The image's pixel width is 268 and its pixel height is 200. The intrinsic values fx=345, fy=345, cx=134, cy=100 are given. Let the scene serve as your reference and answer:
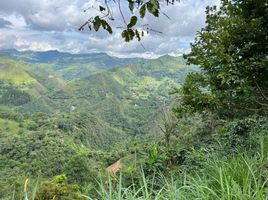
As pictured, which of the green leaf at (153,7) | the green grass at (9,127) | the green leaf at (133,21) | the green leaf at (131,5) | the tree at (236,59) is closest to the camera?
the green leaf at (153,7)

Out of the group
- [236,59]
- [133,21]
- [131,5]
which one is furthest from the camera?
[236,59]

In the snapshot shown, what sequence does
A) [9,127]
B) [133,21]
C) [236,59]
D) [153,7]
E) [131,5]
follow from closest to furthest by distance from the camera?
[153,7] → [131,5] → [133,21] → [236,59] → [9,127]

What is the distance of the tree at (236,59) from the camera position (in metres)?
6.98

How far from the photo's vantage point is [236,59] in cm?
730

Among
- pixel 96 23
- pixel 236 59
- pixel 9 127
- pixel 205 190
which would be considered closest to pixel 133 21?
pixel 96 23

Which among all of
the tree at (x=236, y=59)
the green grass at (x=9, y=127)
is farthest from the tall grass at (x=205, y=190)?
the green grass at (x=9, y=127)

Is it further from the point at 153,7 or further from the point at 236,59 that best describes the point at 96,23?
the point at 236,59

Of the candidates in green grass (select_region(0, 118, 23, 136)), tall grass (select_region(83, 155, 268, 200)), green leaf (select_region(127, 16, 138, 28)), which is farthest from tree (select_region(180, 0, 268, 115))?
green grass (select_region(0, 118, 23, 136))

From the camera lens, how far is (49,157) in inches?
3337

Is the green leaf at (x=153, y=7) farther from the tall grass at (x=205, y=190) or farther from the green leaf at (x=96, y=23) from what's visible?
the tall grass at (x=205, y=190)

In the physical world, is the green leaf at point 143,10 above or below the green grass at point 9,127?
above

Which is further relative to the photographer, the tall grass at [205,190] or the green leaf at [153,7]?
the green leaf at [153,7]

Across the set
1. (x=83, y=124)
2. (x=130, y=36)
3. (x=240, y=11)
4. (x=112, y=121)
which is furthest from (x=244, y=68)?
(x=112, y=121)

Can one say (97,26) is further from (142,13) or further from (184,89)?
(184,89)
